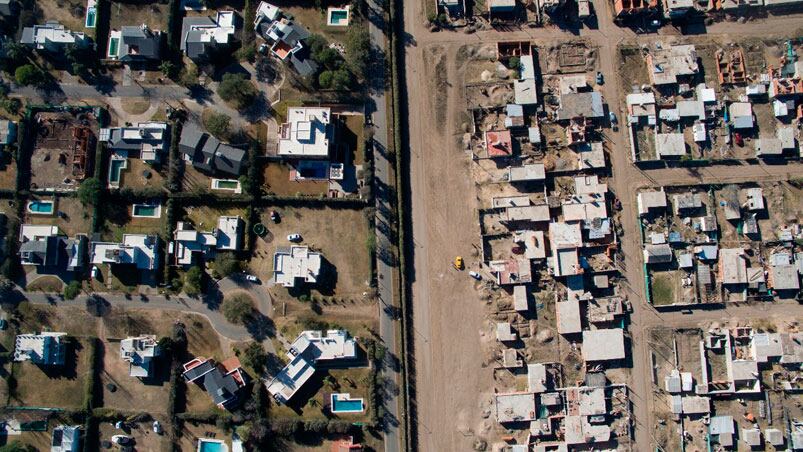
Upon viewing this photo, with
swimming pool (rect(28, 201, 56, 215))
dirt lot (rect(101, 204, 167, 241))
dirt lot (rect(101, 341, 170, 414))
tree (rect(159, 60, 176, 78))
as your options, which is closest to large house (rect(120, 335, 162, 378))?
dirt lot (rect(101, 341, 170, 414))

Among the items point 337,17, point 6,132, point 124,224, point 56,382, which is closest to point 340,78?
point 337,17

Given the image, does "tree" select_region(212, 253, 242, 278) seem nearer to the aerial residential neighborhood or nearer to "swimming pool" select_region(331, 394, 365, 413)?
the aerial residential neighborhood

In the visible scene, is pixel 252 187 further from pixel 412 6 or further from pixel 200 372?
pixel 412 6

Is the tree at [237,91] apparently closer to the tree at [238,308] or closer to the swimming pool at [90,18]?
the swimming pool at [90,18]

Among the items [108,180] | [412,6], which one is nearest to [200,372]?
[108,180]

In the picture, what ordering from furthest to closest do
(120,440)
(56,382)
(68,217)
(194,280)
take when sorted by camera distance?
1. (68,217)
2. (56,382)
3. (194,280)
4. (120,440)

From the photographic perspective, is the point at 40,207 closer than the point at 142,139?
No

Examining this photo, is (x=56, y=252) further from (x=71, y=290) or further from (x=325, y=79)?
(x=325, y=79)
